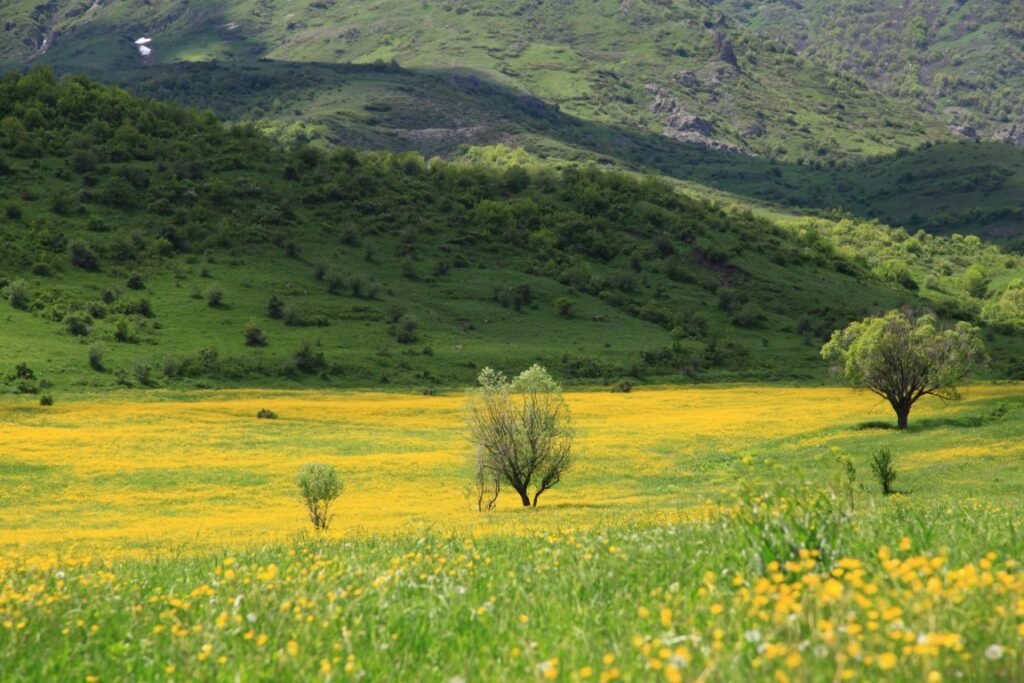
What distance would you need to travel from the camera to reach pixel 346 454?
69125 millimetres

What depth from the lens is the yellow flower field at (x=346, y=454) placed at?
141 ft

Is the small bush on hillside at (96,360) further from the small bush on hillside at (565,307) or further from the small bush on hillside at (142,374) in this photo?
the small bush on hillside at (565,307)

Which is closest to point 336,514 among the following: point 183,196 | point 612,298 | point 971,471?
point 971,471

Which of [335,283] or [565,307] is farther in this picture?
[565,307]

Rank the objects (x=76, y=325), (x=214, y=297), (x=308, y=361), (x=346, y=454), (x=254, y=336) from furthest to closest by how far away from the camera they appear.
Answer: (x=214, y=297) → (x=254, y=336) → (x=76, y=325) → (x=308, y=361) → (x=346, y=454)

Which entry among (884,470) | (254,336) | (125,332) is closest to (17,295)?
(125,332)

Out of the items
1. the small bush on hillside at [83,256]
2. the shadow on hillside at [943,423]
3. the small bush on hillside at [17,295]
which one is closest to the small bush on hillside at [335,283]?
the small bush on hillside at [83,256]

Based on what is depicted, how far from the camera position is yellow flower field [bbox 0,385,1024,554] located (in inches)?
1694

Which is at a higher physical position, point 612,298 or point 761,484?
point 612,298

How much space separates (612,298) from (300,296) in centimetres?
5946

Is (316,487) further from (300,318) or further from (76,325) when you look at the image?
(300,318)

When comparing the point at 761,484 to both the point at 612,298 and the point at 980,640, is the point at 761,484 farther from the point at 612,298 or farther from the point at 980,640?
the point at 612,298

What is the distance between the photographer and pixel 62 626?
7285 mm

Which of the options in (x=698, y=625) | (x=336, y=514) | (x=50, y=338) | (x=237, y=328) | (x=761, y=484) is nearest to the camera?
(x=698, y=625)
